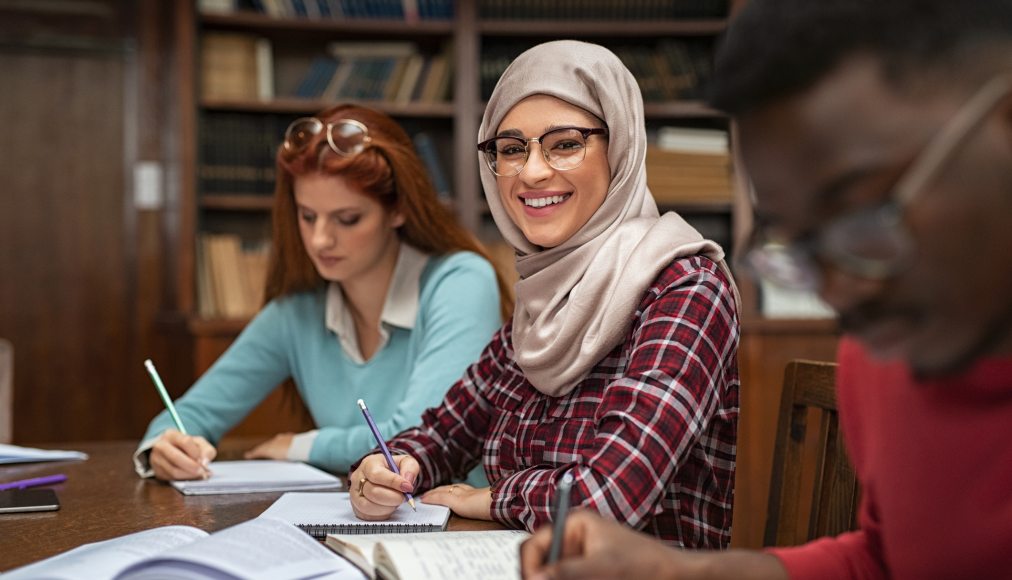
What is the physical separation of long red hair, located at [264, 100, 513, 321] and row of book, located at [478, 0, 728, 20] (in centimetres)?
175

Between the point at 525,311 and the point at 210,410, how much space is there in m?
0.89

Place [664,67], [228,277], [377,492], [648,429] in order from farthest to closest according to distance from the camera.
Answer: [664,67] < [228,277] < [377,492] < [648,429]

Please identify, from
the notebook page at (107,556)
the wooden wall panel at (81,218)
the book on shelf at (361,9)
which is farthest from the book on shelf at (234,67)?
the notebook page at (107,556)

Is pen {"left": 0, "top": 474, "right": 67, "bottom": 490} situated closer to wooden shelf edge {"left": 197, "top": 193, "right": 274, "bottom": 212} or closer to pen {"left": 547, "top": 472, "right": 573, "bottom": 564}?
pen {"left": 547, "top": 472, "right": 573, "bottom": 564}

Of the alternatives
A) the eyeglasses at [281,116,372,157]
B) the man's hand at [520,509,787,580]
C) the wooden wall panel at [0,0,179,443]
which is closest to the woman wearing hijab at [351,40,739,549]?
the man's hand at [520,509,787,580]

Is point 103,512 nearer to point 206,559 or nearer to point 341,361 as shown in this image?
point 206,559

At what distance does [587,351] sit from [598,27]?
104 inches

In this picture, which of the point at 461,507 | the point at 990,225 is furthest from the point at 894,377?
the point at 461,507

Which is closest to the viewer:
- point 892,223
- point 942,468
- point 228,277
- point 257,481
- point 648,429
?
point 892,223

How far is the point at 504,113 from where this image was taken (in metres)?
1.52

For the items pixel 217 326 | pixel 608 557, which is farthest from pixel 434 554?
pixel 217 326

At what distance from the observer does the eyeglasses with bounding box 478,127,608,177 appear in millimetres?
1454

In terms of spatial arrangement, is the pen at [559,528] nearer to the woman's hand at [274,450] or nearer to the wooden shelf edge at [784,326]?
the woman's hand at [274,450]

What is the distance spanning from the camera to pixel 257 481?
155 centimetres
